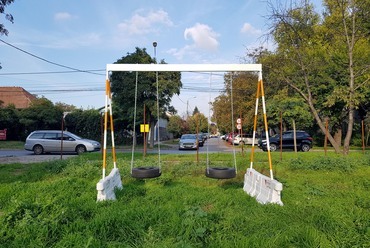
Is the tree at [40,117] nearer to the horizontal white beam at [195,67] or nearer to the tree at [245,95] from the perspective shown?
the tree at [245,95]

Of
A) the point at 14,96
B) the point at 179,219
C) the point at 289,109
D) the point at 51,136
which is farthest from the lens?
the point at 14,96

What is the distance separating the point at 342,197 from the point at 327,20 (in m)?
10.9

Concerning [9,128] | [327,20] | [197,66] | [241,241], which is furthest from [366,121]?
[9,128]

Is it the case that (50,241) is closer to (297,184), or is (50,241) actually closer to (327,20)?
(297,184)

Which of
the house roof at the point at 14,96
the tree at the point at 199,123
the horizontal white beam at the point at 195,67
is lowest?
→ the tree at the point at 199,123

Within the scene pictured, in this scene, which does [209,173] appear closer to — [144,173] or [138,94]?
[144,173]

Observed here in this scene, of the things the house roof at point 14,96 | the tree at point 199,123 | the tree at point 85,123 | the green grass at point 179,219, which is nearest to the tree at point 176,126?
the tree at point 199,123

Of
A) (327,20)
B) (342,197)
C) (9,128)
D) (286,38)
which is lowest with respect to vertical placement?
(342,197)

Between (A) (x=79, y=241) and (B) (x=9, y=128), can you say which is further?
(B) (x=9, y=128)

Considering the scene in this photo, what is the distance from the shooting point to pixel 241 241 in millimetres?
3871

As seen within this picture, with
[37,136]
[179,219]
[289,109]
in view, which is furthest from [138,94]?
[179,219]

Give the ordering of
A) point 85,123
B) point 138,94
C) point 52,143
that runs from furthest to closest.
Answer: point 85,123 → point 138,94 → point 52,143

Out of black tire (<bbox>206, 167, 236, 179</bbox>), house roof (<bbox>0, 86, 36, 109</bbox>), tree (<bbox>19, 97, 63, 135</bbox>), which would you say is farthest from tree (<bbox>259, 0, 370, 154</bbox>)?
house roof (<bbox>0, 86, 36, 109</bbox>)

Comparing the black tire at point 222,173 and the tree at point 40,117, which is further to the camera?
the tree at point 40,117
